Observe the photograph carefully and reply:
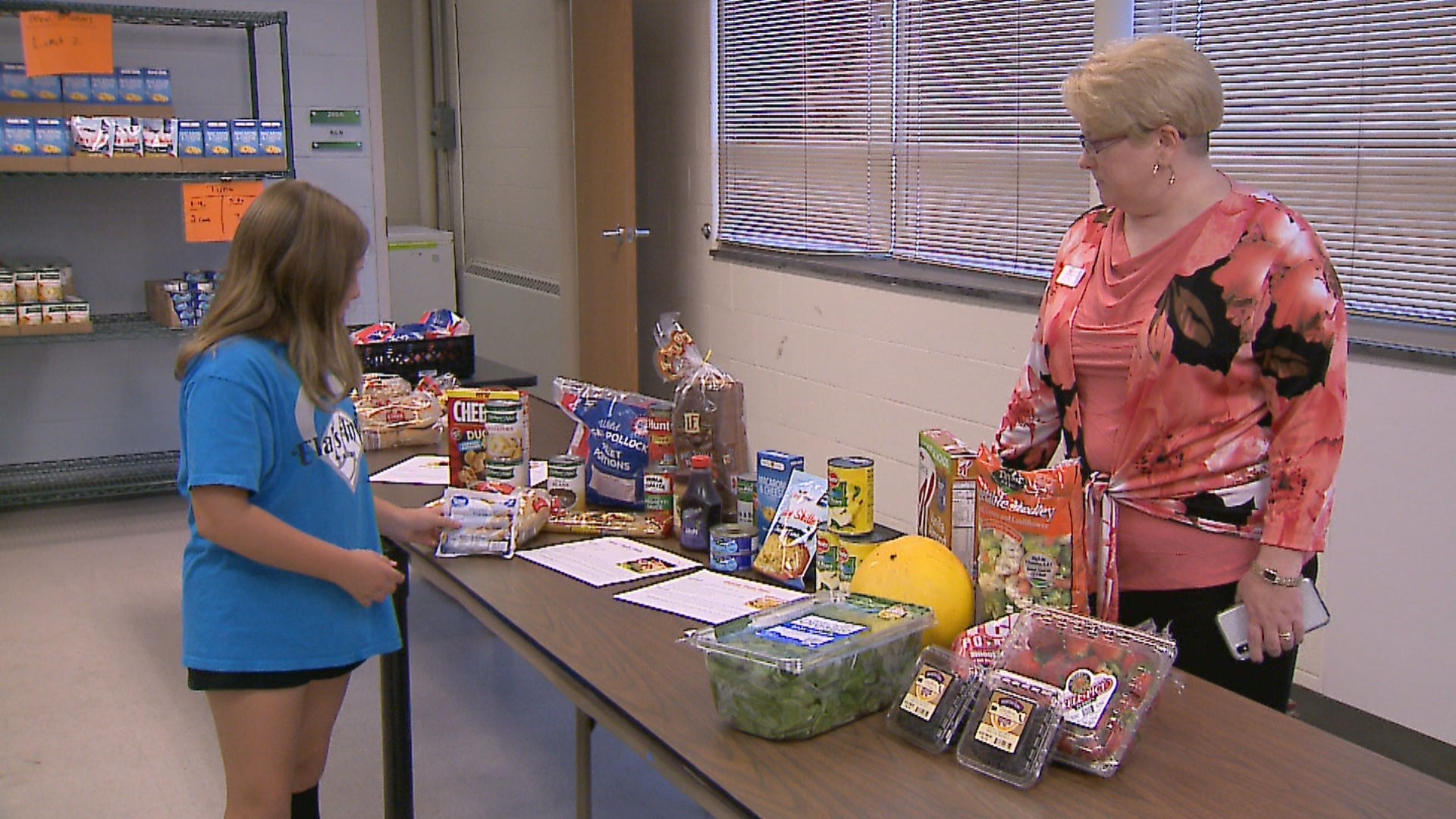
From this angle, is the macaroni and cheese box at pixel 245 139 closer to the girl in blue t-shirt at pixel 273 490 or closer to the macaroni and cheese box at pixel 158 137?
the macaroni and cheese box at pixel 158 137

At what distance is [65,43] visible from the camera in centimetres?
482

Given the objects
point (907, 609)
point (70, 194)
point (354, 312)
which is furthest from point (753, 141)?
point (907, 609)

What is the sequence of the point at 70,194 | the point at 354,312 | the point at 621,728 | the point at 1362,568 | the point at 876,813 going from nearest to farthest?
the point at 876,813, the point at 621,728, the point at 1362,568, the point at 70,194, the point at 354,312

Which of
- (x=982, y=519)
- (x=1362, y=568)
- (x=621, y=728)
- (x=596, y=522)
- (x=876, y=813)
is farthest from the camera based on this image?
(x=1362, y=568)

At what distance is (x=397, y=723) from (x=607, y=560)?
0.67 m

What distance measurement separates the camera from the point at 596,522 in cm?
247

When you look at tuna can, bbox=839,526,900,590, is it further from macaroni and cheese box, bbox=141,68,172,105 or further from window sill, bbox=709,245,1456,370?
macaroni and cheese box, bbox=141,68,172,105

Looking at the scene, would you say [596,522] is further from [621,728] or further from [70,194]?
[70,194]

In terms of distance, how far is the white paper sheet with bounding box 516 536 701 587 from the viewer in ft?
7.21

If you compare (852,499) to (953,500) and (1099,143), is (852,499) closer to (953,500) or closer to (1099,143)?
(953,500)

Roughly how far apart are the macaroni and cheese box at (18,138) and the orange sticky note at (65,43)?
18cm

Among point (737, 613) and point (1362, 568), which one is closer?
point (737, 613)

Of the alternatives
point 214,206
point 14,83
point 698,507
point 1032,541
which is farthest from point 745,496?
point 14,83

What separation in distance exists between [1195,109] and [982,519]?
69 centimetres
